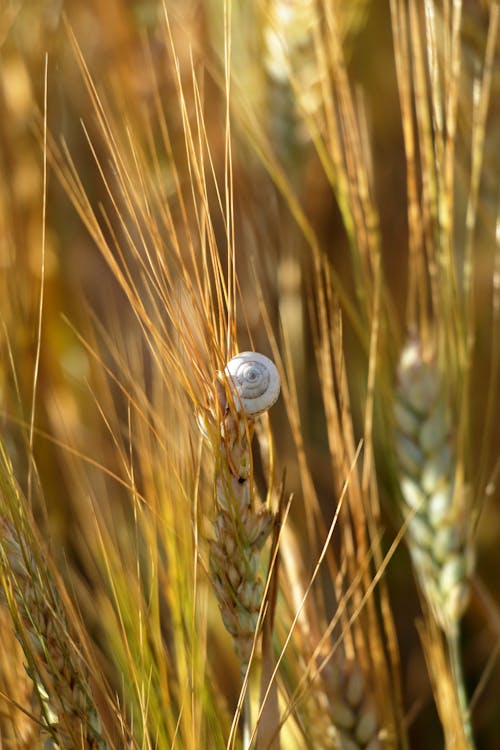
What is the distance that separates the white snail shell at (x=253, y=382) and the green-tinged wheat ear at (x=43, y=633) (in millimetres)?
117

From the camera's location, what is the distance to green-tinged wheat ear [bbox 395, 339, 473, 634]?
24.8 inches

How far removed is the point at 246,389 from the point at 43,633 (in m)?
0.16

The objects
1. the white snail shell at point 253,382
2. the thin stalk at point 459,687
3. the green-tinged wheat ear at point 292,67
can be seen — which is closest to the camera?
the white snail shell at point 253,382

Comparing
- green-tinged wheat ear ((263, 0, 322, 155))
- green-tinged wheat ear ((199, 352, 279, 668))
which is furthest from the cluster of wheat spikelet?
green-tinged wheat ear ((263, 0, 322, 155))

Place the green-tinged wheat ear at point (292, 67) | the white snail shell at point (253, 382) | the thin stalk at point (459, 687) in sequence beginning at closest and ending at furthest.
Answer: the white snail shell at point (253, 382), the thin stalk at point (459, 687), the green-tinged wheat ear at point (292, 67)

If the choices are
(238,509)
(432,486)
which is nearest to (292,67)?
(432,486)

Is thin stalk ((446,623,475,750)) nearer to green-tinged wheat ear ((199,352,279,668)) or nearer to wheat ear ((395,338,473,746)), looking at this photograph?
wheat ear ((395,338,473,746))

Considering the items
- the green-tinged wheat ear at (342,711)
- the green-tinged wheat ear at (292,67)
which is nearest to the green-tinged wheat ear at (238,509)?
the green-tinged wheat ear at (342,711)

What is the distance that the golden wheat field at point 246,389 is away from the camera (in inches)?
17.4

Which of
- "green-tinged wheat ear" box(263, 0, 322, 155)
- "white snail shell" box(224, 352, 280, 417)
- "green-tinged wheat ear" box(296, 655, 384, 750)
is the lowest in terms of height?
"green-tinged wheat ear" box(296, 655, 384, 750)

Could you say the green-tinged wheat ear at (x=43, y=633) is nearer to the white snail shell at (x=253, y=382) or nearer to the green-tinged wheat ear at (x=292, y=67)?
the white snail shell at (x=253, y=382)

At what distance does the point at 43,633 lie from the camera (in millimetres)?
441

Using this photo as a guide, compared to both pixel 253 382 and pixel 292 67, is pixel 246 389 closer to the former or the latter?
pixel 253 382

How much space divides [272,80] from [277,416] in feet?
1.04
